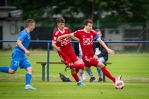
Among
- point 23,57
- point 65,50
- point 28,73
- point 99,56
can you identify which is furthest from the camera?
point 99,56

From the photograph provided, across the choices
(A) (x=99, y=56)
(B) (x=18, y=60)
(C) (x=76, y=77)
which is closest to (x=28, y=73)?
Answer: (B) (x=18, y=60)

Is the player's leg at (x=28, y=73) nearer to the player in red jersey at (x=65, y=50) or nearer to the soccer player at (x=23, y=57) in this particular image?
the soccer player at (x=23, y=57)

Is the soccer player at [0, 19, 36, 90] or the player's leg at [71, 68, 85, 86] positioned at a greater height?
the soccer player at [0, 19, 36, 90]

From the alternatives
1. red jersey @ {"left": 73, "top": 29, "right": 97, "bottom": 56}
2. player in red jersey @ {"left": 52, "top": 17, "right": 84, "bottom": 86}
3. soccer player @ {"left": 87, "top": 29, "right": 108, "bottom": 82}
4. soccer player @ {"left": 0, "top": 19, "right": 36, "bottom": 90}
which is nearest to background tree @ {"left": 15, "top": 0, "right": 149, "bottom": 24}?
soccer player @ {"left": 87, "top": 29, "right": 108, "bottom": 82}

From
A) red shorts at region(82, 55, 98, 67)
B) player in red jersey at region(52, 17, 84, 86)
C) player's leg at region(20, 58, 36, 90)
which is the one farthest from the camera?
player in red jersey at region(52, 17, 84, 86)

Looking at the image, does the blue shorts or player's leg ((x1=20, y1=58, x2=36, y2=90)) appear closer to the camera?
player's leg ((x1=20, y1=58, x2=36, y2=90))

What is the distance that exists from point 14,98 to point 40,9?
130 ft

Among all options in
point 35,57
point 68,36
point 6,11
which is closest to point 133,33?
point 6,11

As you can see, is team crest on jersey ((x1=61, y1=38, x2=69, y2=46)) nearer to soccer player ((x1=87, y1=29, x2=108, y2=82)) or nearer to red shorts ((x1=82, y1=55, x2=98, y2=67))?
red shorts ((x1=82, y1=55, x2=98, y2=67))

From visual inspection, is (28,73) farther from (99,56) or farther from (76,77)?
(99,56)

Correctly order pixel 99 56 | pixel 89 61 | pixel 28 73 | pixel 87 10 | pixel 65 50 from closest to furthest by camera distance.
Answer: pixel 28 73 < pixel 89 61 < pixel 65 50 < pixel 99 56 < pixel 87 10

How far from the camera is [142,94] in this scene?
15.2m

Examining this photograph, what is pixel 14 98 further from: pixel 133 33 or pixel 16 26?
pixel 133 33

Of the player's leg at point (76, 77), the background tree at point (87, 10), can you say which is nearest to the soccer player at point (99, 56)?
the player's leg at point (76, 77)
